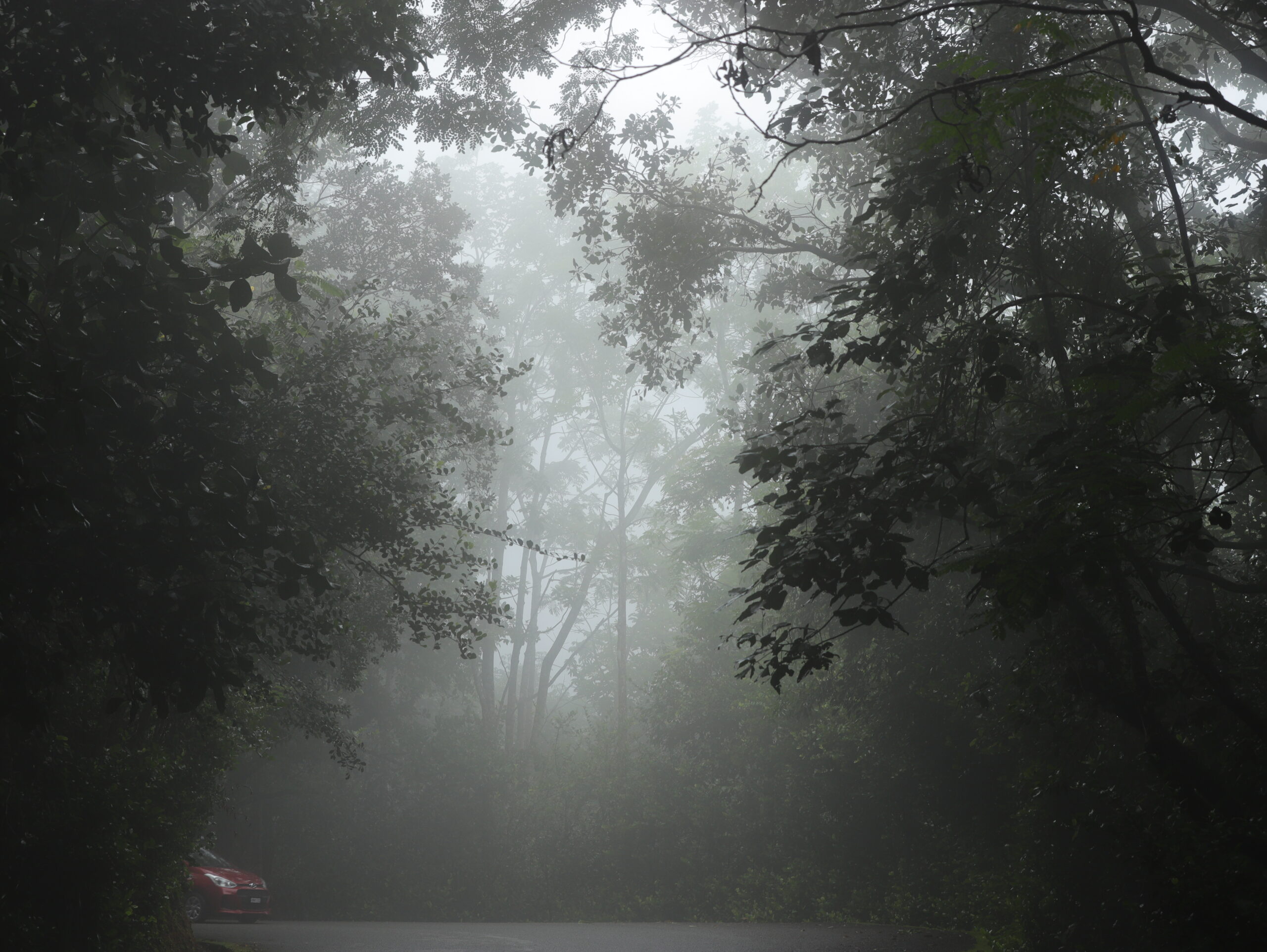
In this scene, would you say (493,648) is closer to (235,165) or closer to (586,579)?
(586,579)

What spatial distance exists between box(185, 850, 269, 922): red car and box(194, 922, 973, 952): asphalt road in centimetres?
23

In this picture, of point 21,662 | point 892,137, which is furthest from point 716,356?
point 21,662

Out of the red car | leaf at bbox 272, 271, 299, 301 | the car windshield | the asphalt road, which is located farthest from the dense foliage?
the car windshield

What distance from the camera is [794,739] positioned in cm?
1903

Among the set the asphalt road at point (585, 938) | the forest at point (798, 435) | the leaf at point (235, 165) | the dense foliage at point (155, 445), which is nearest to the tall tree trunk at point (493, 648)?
the forest at point (798, 435)

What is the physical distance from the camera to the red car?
609 inches

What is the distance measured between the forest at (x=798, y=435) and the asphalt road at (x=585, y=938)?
3.75 ft

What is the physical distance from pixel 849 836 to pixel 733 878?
3.39 metres

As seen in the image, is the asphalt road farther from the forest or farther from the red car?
the forest

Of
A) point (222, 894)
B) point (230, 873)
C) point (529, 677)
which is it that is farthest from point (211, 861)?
point (529, 677)

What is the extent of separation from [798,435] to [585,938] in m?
9.24

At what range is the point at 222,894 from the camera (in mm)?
15656

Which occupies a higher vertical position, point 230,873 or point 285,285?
point 285,285

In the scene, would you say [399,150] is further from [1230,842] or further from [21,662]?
[1230,842]
